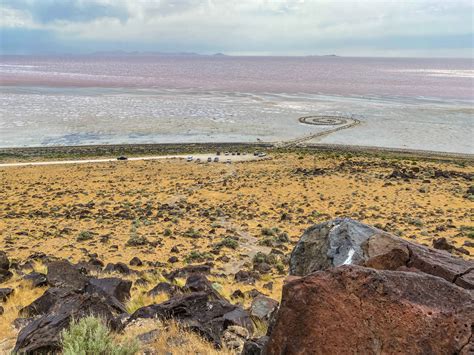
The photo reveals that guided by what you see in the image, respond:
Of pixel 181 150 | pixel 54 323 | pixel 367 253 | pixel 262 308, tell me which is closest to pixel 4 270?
pixel 54 323

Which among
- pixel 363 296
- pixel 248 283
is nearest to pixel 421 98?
pixel 248 283

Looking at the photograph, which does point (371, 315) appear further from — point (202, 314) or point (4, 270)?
point (4, 270)

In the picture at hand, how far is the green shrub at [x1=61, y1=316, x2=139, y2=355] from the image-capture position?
4711mm

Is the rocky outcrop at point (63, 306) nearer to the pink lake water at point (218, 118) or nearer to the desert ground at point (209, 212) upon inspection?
the desert ground at point (209, 212)

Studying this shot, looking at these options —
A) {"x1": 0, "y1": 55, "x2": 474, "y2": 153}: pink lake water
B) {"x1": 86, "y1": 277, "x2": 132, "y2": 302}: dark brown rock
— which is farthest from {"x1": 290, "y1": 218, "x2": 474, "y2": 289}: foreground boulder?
{"x1": 0, "y1": 55, "x2": 474, "y2": 153}: pink lake water

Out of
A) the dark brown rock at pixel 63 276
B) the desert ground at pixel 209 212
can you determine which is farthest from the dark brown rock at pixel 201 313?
the dark brown rock at pixel 63 276

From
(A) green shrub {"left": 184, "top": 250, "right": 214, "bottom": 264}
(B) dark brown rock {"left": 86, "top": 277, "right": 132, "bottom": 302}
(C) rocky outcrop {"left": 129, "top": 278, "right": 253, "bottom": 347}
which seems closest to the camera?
(C) rocky outcrop {"left": 129, "top": 278, "right": 253, "bottom": 347}

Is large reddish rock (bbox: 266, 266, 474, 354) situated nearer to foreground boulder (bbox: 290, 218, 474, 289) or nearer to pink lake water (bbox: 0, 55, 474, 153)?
foreground boulder (bbox: 290, 218, 474, 289)

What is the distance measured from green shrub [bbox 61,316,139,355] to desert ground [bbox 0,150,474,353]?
72cm

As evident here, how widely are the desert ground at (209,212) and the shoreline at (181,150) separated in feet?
19.1

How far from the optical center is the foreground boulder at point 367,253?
16.0 feet

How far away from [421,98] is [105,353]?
91718 millimetres

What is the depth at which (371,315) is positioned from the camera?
363cm

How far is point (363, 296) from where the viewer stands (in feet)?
12.2
